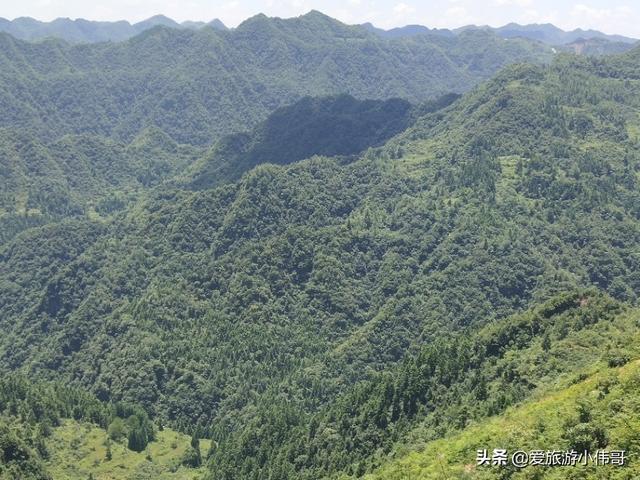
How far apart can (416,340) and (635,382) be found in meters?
131

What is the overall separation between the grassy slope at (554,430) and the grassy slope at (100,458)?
71.6 meters

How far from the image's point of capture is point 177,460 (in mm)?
153000

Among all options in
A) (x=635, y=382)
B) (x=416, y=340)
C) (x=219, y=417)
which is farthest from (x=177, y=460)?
(x=635, y=382)

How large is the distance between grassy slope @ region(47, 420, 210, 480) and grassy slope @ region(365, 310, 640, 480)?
7156 cm

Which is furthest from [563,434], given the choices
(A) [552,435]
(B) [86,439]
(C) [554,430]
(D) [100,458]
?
(B) [86,439]

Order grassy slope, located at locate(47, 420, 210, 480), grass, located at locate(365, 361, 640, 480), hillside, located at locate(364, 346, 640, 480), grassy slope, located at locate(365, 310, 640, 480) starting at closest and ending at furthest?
grass, located at locate(365, 361, 640, 480), hillside, located at locate(364, 346, 640, 480), grassy slope, located at locate(365, 310, 640, 480), grassy slope, located at locate(47, 420, 210, 480)

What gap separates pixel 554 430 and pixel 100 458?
359ft

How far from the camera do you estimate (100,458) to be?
14400 cm

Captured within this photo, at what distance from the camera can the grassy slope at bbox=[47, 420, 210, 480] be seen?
138 meters

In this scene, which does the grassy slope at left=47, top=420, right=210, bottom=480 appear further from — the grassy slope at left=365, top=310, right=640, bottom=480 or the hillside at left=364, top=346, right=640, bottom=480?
the hillside at left=364, top=346, right=640, bottom=480

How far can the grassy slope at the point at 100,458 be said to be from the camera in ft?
452

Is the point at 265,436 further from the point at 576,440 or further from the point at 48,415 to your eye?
the point at 576,440

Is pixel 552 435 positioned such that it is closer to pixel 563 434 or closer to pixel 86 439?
pixel 563 434

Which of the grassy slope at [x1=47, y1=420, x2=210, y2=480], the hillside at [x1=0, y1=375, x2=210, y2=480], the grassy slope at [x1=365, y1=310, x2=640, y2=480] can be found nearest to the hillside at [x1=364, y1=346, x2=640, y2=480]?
the grassy slope at [x1=365, y1=310, x2=640, y2=480]
